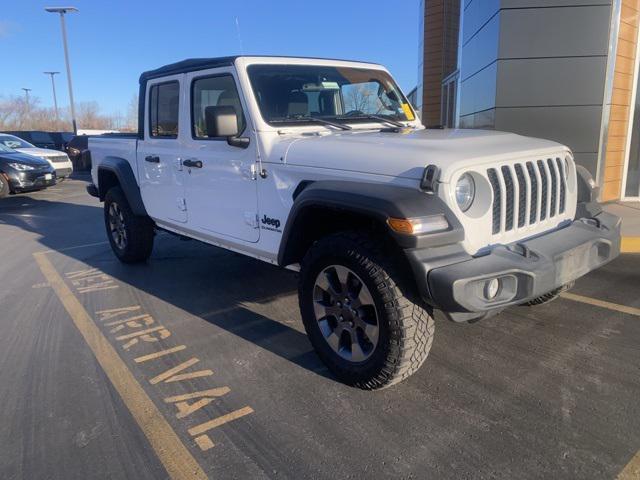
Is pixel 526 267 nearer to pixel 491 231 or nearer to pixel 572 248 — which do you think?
pixel 491 231

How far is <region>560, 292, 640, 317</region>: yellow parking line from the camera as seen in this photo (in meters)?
4.07

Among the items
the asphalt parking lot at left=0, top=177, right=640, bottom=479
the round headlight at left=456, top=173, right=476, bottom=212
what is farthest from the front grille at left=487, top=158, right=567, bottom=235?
the asphalt parking lot at left=0, top=177, right=640, bottom=479

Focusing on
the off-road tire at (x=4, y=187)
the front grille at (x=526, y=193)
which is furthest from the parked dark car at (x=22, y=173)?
the front grille at (x=526, y=193)

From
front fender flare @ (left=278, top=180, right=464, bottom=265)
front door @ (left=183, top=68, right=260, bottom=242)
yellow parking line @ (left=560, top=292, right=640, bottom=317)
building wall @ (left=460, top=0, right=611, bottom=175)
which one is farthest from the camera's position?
building wall @ (left=460, top=0, right=611, bottom=175)

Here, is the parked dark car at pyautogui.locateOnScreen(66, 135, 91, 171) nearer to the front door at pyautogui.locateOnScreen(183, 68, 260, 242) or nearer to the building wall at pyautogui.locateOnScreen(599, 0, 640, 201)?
the front door at pyautogui.locateOnScreen(183, 68, 260, 242)

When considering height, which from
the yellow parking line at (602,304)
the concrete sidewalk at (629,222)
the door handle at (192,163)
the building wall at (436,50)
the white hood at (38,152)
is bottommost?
the yellow parking line at (602,304)

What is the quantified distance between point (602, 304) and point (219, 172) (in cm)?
335

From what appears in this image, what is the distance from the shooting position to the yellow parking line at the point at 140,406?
8.01 feet

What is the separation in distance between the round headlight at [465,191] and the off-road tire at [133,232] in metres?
3.90

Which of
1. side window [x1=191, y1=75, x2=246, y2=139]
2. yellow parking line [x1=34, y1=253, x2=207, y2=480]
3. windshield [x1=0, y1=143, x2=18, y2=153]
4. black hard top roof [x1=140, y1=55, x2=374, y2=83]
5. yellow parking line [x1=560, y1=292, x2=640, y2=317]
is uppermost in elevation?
black hard top roof [x1=140, y1=55, x2=374, y2=83]

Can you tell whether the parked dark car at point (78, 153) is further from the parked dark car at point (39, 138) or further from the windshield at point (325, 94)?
the windshield at point (325, 94)

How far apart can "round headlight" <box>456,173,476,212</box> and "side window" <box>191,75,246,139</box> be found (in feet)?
5.65

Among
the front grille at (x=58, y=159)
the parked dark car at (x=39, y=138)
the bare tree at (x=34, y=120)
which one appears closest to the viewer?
the front grille at (x=58, y=159)

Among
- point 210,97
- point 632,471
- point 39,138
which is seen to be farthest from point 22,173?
point 632,471
